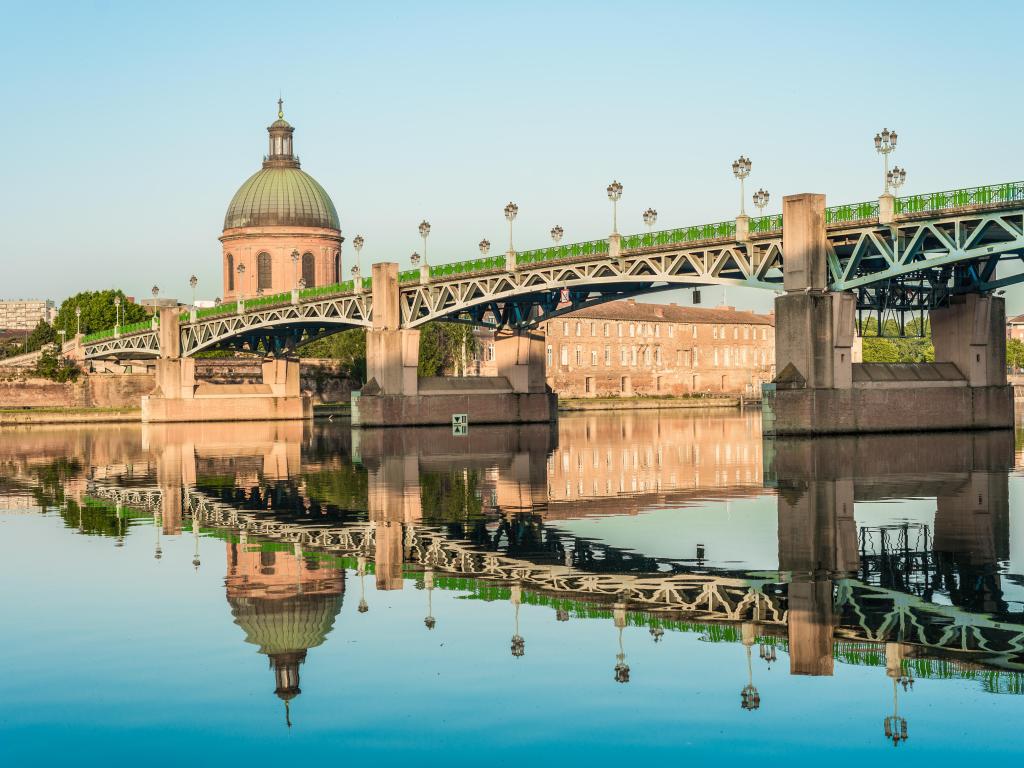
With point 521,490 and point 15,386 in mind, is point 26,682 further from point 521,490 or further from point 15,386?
point 15,386

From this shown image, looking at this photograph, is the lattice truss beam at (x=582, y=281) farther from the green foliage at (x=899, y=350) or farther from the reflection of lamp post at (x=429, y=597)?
the green foliage at (x=899, y=350)

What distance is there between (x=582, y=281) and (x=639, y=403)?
69.8m

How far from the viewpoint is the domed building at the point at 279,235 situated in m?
146

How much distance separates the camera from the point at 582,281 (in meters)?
73.6

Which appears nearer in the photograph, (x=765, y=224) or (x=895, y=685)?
(x=895, y=685)

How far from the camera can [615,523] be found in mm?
26359

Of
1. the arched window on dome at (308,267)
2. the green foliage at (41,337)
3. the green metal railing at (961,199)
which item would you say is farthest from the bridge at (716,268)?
the green foliage at (41,337)

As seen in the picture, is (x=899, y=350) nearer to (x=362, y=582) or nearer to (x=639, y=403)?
(x=639, y=403)

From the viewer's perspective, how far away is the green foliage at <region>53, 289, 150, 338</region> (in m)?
152

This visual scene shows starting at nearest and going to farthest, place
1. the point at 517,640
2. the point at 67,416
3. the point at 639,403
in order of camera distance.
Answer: the point at 517,640 → the point at 67,416 → the point at 639,403

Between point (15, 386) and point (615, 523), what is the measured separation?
107 metres

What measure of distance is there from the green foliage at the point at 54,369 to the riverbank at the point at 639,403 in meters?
47.7

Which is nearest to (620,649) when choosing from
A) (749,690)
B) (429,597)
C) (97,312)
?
(749,690)

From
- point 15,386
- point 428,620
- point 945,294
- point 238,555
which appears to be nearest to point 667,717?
point 428,620
